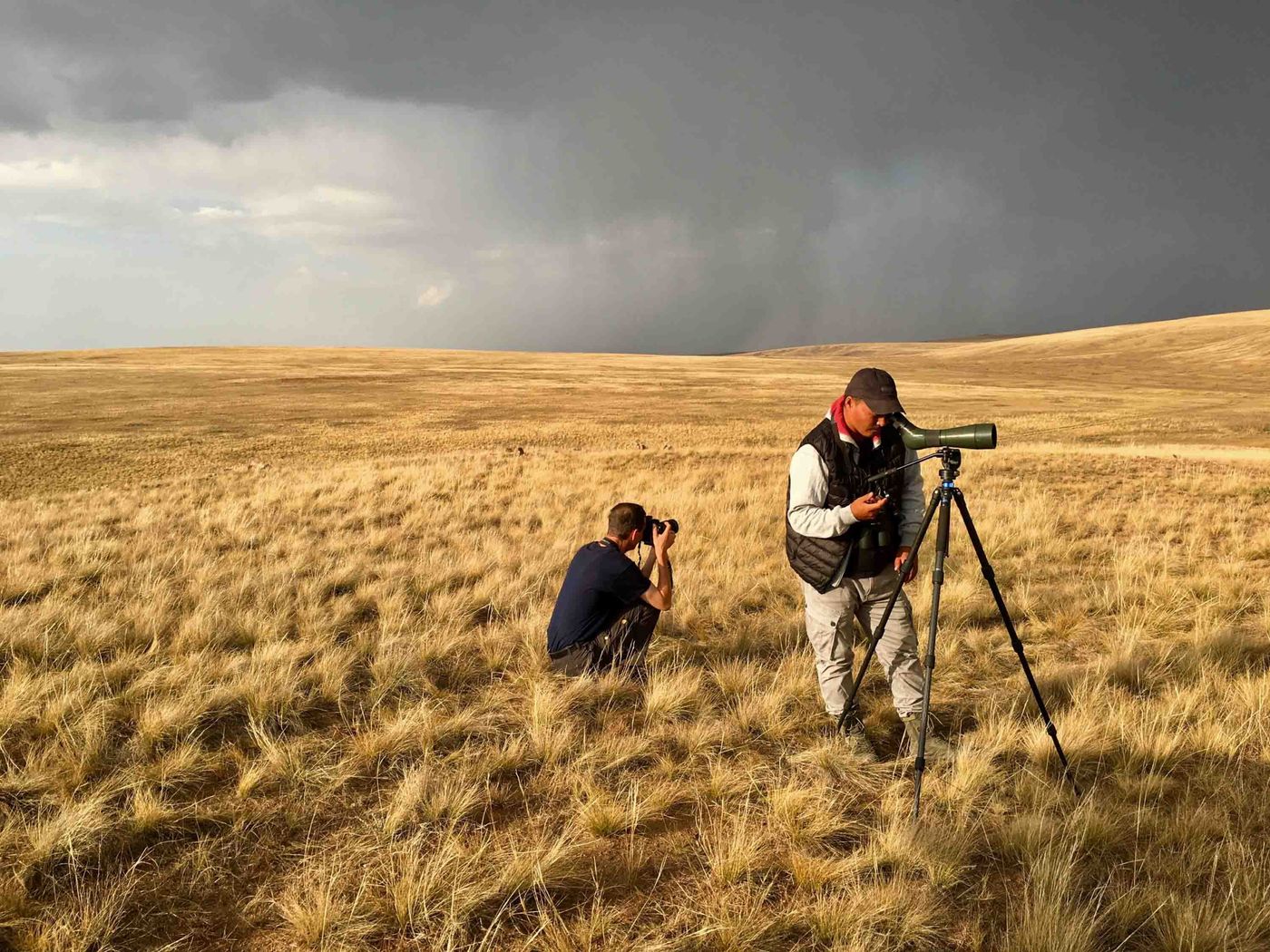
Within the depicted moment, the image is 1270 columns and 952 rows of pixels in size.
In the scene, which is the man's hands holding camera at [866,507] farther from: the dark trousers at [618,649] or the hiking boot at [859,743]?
the dark trousers at [618,649]

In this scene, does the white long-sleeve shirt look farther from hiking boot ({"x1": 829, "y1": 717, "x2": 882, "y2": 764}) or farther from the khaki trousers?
hiking boot ({"x1": 829, "y1": 717, "x2": 882, "y2": 764})

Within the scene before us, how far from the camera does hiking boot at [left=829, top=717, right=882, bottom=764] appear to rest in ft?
13.0

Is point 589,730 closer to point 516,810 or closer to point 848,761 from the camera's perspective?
point 516,810

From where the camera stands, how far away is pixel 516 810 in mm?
3447

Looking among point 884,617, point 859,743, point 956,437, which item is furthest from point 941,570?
point 859,743

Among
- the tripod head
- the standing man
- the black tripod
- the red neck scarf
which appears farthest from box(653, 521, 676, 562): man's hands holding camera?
the tripod head

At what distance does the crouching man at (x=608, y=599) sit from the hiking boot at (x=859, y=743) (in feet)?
4.69

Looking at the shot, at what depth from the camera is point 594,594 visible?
4.83 metres

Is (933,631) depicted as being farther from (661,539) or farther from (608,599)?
(608,599)

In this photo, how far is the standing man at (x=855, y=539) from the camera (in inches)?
152

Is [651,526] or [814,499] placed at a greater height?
[814,499]

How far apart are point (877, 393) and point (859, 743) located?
2.09 m

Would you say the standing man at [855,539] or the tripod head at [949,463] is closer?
the tripod head at [949,463]

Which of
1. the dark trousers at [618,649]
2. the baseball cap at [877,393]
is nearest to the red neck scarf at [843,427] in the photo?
the baseball cap at [877,393]
